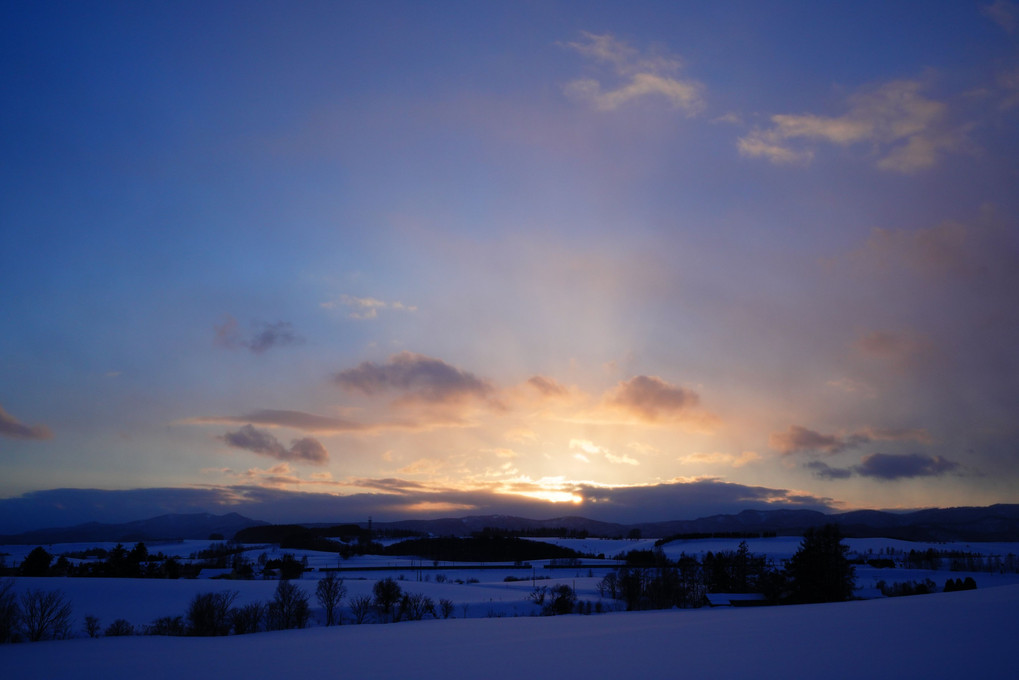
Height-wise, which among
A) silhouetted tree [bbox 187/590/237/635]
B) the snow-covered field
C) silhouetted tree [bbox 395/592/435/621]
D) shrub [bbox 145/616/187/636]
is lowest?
silhouetted tree [bbox 395/592/435/621]

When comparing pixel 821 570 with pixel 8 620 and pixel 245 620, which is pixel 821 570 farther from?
pixel 8 620

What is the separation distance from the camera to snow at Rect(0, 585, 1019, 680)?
62.7 ft

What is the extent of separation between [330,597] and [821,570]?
158ft

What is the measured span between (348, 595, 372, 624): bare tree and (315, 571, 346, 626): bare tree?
147 centimetres

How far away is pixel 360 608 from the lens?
196 feet

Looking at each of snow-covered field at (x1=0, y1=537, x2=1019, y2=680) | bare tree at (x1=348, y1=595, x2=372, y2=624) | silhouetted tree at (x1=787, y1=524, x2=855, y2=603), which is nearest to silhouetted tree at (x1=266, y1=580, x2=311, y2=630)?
bare tree at (x1=348, y1=595, x2=372, y2=624)

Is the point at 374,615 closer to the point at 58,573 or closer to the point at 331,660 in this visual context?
the point at 331,660

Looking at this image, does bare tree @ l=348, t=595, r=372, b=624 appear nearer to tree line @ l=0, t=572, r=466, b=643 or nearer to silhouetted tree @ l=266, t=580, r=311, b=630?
tree line @ l=0, t=572, r=466, b=643

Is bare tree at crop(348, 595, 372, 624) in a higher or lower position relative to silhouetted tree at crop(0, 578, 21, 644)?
lower

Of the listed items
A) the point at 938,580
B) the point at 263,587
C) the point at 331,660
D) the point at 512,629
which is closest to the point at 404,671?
the point at 331,660

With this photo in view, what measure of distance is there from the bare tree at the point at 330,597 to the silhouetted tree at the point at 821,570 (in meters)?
45.4

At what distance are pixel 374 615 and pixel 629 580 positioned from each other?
101 ft

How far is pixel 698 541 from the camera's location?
598ft

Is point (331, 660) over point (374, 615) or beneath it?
over
